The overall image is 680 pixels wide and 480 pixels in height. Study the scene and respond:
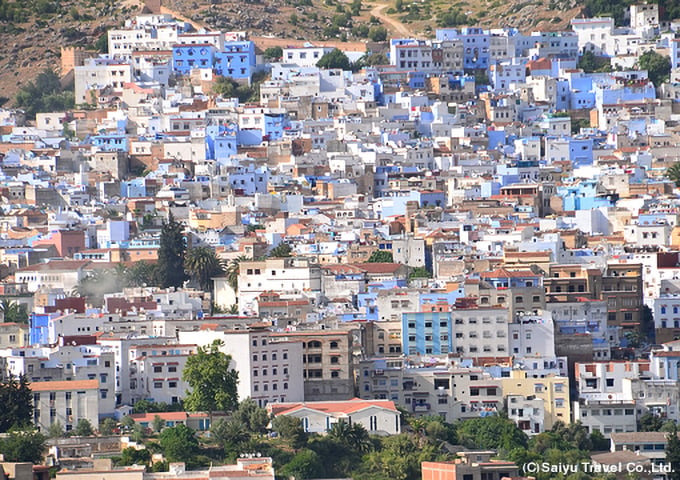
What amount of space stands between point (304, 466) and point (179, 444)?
2.62m

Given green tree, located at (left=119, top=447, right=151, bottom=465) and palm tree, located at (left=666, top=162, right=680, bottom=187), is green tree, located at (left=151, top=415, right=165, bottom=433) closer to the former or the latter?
green tree, located at (left=119, top=447, right=151, bottom=465)

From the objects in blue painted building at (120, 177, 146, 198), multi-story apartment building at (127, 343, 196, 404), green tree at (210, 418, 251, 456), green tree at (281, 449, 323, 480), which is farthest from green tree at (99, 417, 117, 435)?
blue painted building at (120, 177, 146, 198)

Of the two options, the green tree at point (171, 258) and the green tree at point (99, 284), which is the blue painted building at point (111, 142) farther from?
the green tree at point (99, 284)

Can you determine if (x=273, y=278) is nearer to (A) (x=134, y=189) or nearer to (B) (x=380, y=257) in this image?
(B) (x=380, y=257)

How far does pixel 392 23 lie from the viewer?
114 meters

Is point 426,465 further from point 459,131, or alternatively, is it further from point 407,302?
point 459,131

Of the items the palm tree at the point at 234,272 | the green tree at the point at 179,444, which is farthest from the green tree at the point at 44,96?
the green tree at the point at 179,444

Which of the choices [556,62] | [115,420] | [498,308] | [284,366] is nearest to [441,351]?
[498,308]

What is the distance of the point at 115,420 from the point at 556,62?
160ft

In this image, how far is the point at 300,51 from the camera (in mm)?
102125

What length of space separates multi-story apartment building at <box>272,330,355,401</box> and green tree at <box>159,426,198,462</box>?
16.8ft

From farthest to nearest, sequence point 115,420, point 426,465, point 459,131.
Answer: point 459,131 → point 115,420 → point 426,465

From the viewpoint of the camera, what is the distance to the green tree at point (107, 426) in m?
52.7

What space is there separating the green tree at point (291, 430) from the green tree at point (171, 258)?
17.9 metres
